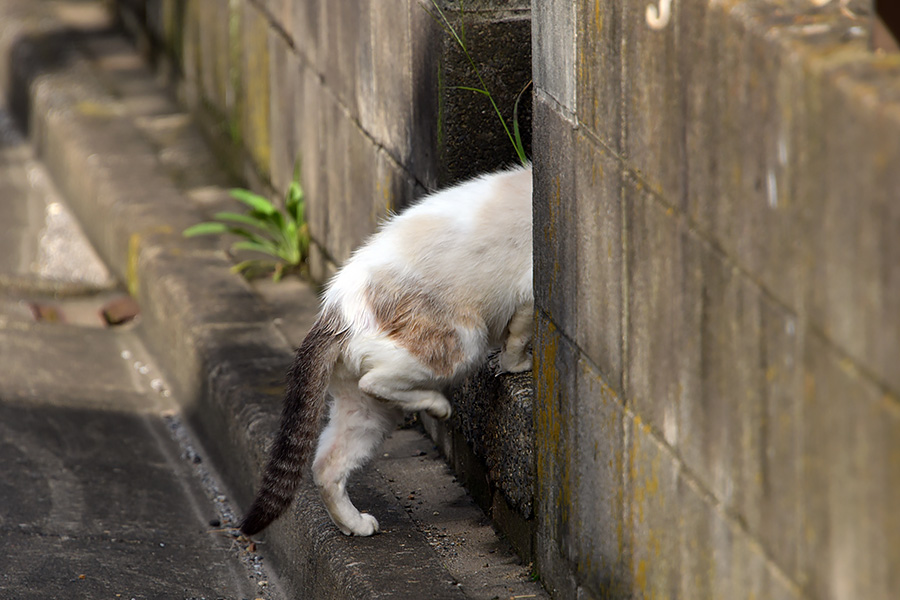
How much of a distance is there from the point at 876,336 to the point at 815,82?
15.4 inches

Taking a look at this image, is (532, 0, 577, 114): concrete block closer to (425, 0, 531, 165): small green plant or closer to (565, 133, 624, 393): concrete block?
(565, 133, 624, 393): concrete block

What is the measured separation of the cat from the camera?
10.8ft

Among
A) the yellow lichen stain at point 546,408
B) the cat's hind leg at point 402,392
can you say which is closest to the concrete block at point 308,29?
the cat's hind leg at point 402,392

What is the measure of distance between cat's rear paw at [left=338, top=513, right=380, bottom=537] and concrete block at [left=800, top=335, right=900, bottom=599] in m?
1.79

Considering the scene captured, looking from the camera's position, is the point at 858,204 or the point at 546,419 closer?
the point at 858,204

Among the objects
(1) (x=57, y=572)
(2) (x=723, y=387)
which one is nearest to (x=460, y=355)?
(2) (x=723, y=387)

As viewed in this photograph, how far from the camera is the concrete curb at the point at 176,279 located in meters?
3.46

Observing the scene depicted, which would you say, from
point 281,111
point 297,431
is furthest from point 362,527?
point 281,111

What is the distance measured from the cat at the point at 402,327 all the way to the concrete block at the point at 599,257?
0.57m

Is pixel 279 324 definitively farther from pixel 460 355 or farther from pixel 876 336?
pixel 876 336

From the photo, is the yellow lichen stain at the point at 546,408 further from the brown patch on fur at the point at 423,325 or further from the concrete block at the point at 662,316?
the concrete block at the point at 662,316

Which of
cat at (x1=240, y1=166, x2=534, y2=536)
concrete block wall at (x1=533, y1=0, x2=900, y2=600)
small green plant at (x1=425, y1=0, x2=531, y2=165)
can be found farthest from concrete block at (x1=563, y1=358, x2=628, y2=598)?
small green plant at (x1=425, y1=0, x2=531, y2=165)

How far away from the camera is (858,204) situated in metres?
1.65

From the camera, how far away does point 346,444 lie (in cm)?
342
